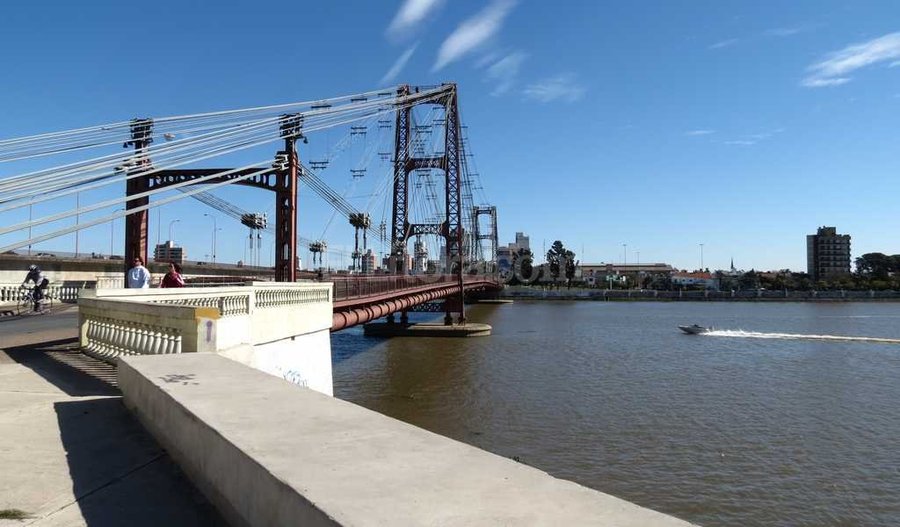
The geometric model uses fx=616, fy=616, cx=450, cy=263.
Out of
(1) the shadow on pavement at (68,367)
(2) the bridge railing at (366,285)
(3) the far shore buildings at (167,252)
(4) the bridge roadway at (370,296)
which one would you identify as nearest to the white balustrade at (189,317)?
(1) the shadow on pavement at (68,367)

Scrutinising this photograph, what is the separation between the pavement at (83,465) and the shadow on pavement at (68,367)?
40mm

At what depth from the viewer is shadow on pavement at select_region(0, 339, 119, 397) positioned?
690cm

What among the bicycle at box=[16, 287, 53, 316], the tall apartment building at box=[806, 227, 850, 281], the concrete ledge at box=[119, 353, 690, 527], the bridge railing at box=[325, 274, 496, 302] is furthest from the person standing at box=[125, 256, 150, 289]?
the tall apartment building at box=[806, 227, 850, 281]

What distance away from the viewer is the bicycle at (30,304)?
2144 cm

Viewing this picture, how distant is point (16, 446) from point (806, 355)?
36883 millimetres

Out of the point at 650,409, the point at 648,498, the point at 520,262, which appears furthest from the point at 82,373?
the point at 520,262

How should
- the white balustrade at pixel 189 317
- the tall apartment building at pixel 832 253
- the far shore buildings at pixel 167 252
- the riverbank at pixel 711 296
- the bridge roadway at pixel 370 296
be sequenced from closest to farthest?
the white balustrade at pixel 189 317 → the bridge roadway at pixel 370 296 → the far shore buildings at pixel 167 252 → the riverbank at pixel 711 296 → the tall apartment building at pixel 832 253

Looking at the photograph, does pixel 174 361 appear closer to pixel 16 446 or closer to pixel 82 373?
pixel 16 446

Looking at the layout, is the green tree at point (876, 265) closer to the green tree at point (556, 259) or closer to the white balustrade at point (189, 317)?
the green tree at point (556, 259)

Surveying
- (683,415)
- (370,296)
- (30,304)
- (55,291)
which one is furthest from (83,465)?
(55,291)

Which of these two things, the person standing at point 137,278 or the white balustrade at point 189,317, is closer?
the white balustrade at point 189,317

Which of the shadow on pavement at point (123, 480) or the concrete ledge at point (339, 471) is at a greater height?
the concrete ledge at point (339, 471)

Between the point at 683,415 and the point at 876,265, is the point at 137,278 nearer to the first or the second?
the point at 683,415

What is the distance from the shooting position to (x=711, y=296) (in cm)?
12719
